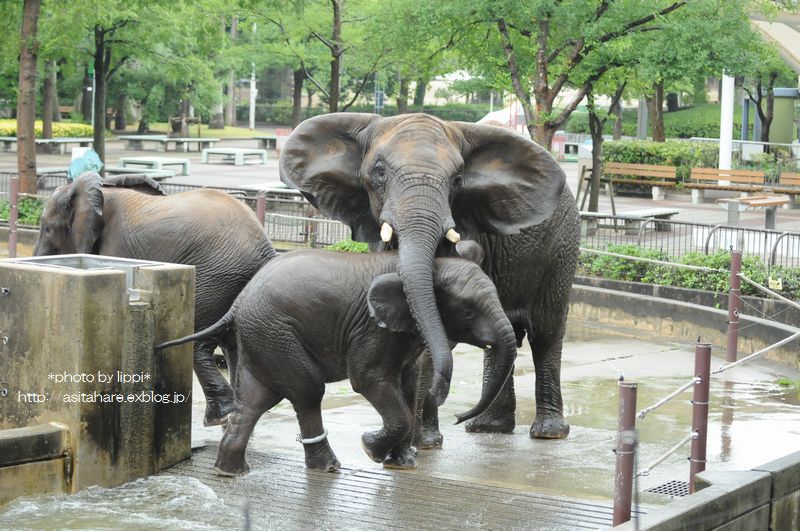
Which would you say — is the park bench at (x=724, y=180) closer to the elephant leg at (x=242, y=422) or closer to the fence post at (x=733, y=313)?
the fence post at (x=733, y=313)

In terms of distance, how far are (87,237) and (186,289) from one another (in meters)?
2.66

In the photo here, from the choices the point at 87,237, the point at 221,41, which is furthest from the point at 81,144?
the point at 87,237

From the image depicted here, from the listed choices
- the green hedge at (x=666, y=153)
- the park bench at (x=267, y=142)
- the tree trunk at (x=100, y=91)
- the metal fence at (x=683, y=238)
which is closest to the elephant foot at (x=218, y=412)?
the metal fence at (x=683, y=238)

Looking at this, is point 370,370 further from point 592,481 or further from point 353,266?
point 592,481

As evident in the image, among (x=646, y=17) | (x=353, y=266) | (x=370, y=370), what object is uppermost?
(x=646, y=17)

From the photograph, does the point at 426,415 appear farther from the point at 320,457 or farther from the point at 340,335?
the point at 340,335

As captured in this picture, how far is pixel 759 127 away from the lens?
147 feet

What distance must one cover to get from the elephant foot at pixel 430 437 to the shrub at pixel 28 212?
46.2 feet

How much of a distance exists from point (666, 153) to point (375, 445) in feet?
94.2

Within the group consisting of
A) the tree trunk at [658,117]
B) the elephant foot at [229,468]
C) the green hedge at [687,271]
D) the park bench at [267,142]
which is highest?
the tree trunk at [658,117]

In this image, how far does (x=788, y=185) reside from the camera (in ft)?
107

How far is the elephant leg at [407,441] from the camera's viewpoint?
29.6 feet

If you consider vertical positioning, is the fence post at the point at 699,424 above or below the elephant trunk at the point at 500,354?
below

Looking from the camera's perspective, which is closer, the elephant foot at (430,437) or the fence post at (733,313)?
the elephant foot at (430,437)
